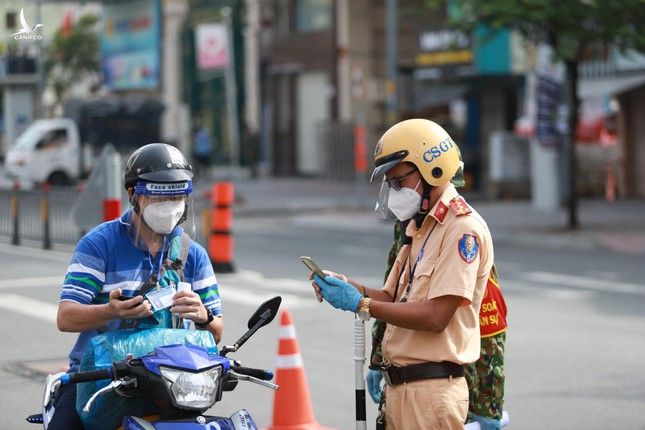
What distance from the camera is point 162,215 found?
5285 millimetres

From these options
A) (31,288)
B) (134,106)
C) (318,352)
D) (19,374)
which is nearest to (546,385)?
(318,352)

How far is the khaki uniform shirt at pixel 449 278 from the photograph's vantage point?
517 cm

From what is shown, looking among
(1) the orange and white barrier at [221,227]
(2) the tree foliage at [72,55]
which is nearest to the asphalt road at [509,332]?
(1) the orange and white barrier at [221,227]

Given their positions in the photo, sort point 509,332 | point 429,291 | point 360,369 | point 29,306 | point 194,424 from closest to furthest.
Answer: point 194,424, point 429,291, point 360,369, point 509,332, point 29,306

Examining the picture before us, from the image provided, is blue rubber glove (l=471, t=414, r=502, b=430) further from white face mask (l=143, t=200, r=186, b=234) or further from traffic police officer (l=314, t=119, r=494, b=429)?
white face mask (l=143, t=200, r=186, b=234)

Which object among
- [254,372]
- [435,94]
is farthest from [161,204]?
[435,94]

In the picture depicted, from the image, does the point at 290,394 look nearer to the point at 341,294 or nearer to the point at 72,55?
the point at 341,294

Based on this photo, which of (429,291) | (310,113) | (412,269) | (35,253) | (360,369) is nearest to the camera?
(429,291)

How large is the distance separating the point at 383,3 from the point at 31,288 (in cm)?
2904

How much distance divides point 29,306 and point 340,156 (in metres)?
28.5

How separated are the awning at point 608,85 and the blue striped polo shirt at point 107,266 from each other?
26879mm

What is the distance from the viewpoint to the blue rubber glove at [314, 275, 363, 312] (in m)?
5.17

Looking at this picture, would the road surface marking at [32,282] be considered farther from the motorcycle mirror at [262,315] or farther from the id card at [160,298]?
the id card at [160,298]

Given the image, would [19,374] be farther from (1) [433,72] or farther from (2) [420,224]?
(1) [433,72]
